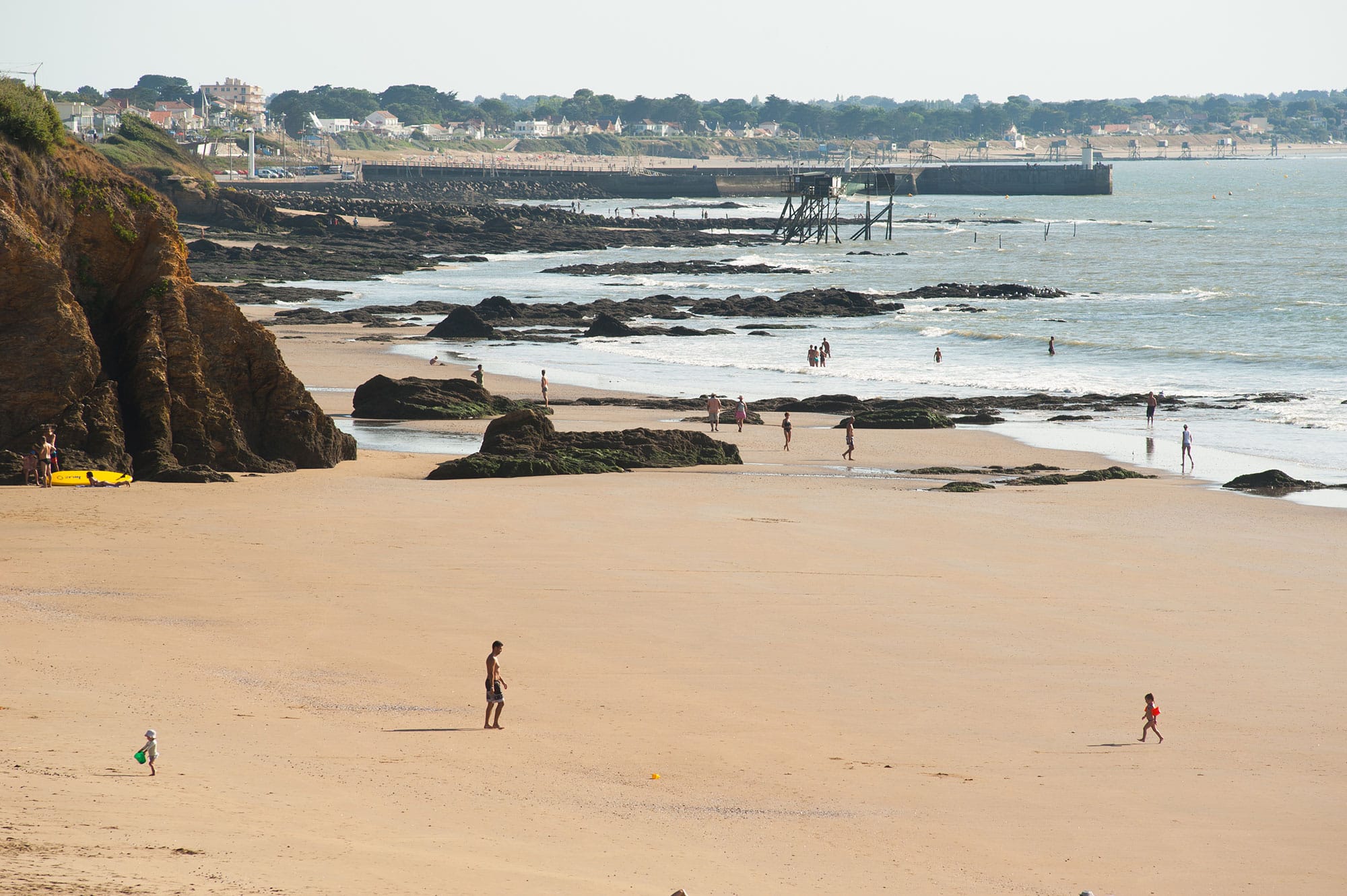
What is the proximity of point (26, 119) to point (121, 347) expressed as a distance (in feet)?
11.4

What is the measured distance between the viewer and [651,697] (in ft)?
37.5

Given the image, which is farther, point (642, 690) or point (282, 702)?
point (642, 690)

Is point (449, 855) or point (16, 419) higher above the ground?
point (16, 419)

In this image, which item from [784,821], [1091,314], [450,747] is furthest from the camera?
[1091,314]

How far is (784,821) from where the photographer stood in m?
9.15

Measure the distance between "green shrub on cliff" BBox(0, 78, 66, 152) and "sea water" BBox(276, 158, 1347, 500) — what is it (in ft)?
55.2

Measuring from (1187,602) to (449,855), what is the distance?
10399 millimetres

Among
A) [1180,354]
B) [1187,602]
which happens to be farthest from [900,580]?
[1180,354]

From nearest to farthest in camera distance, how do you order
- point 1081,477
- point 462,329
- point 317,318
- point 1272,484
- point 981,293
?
point 1272,484 → point 1081,477 → point 462,329 → point 317,318 → point 981,293

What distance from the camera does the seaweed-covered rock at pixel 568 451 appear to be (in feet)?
70.8

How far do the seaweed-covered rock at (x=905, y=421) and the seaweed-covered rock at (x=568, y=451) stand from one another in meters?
5.59

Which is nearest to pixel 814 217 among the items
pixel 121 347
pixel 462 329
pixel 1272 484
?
pixel 462 329

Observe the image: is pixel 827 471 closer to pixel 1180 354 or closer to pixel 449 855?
pixel 449 855

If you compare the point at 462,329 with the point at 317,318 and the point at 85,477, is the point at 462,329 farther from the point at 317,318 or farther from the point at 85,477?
the point at 85,477
